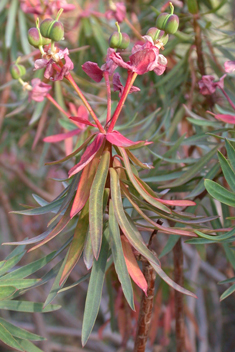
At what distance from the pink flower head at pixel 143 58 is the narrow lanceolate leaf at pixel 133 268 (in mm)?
198

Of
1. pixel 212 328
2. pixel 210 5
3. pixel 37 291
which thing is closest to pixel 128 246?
pixel 210 5

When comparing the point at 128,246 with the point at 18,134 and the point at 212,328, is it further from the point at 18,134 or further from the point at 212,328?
the point at 212,328

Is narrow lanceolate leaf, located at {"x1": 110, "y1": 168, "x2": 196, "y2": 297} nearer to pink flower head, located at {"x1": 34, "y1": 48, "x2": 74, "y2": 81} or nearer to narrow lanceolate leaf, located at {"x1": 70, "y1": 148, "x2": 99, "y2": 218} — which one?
narrow lanceolate leaf, located at {"x1": 70, "y1": 148, "x2": 99, "y2": 218}

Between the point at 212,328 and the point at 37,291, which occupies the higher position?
the point at 37,291

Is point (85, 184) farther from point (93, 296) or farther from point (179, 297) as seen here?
point (179, 297)

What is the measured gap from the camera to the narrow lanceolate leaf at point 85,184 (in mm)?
397

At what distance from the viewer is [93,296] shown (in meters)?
0.38

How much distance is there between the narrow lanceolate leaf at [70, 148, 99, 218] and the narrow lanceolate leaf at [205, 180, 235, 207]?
0.13 meters

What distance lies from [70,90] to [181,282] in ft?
1.54

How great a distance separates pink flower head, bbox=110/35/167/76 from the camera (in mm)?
373

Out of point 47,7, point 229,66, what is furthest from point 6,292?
point 47,7

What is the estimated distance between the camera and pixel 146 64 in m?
0.38

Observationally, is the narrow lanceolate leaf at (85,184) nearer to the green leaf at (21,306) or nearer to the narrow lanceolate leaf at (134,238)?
the narrow lanceolate leaf at (134,238)

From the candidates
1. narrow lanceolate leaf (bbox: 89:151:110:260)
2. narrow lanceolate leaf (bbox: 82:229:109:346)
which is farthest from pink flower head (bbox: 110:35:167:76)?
narrow lanceolate leaf (bbox: 82:229:109:346)
